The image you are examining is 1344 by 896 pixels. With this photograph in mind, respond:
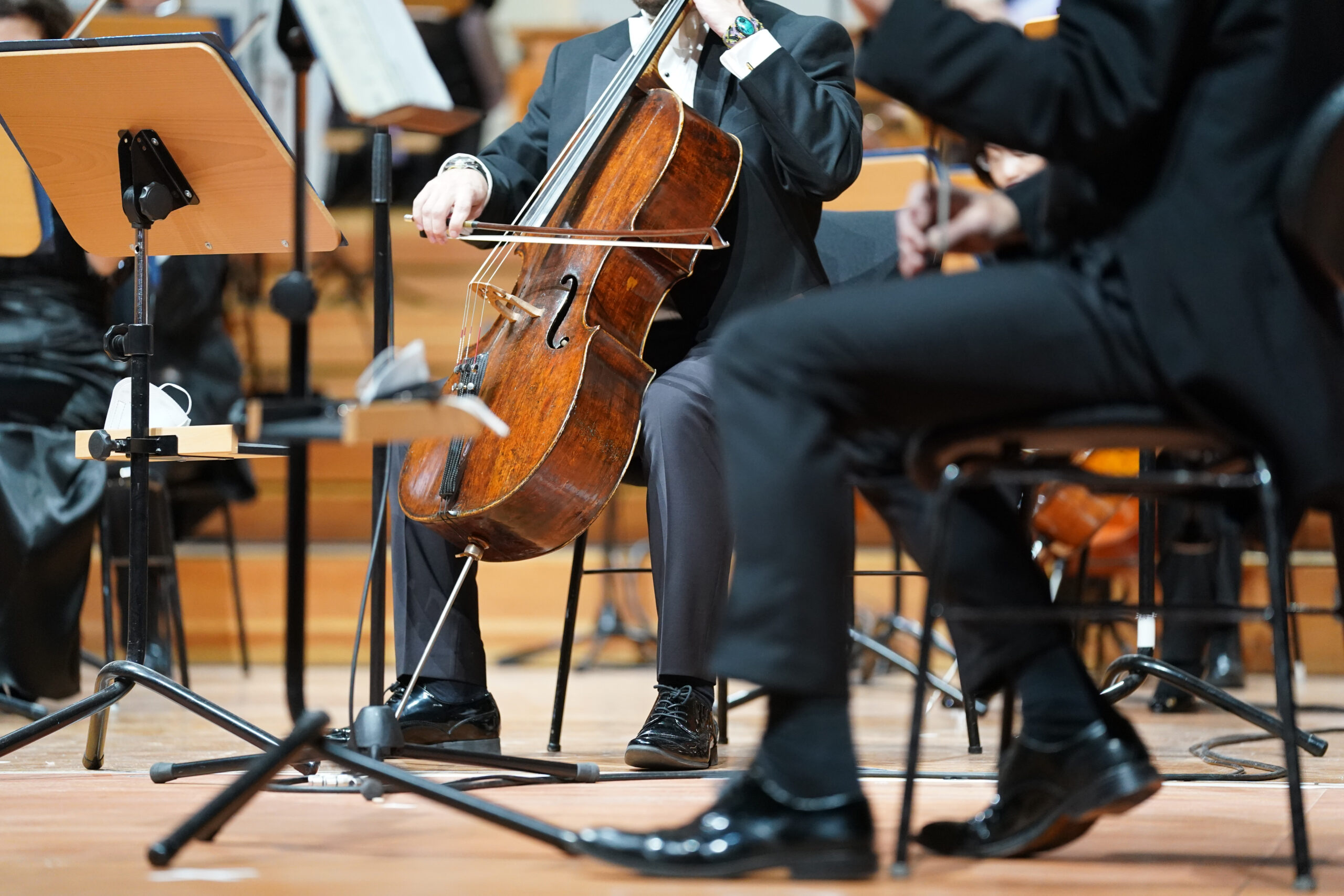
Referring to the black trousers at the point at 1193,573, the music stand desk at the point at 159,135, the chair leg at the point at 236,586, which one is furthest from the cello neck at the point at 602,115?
the chair leg at the point at 236,586

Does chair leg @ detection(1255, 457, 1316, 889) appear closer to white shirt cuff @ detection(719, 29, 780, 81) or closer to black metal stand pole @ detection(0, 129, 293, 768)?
white shirt cuff @ detection(719, 29, 780, 81)

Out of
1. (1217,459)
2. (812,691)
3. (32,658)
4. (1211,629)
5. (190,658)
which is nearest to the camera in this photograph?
(812,691)

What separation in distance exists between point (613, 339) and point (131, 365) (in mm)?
645

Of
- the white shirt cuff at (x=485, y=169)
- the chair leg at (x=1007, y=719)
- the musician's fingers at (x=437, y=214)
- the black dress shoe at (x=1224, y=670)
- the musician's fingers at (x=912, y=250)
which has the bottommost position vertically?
the black dress shoe at (x=1224, y=670)

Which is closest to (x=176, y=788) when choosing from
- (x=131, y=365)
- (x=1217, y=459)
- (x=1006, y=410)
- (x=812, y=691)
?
(x=131, y=365)

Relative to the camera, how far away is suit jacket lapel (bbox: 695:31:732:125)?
221 cm

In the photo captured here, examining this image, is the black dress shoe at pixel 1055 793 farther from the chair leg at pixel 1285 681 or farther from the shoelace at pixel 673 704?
the shoelace at pixel 673 704

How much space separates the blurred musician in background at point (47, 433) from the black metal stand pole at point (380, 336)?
140cm

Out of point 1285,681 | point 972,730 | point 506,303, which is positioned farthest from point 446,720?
point 1285,681

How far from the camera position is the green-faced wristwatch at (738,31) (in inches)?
81.6

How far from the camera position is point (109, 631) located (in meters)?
2.96

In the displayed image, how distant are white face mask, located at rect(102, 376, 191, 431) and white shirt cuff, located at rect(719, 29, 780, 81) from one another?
3.10ft

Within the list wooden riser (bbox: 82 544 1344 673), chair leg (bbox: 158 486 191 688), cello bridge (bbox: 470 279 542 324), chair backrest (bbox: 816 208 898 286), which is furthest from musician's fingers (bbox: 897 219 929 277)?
wooden riser (bbox: 82 544 1344 673)

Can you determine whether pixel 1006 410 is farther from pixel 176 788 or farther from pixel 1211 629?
pixel 1211 629
